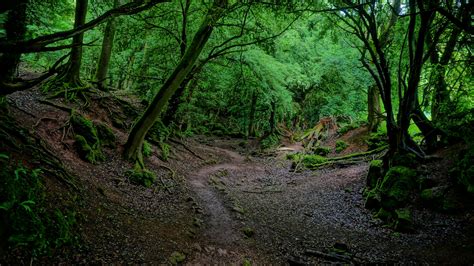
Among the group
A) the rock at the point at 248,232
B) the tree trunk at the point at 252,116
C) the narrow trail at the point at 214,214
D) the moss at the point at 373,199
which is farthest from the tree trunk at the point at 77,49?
the tree trunk at the point at 252,116

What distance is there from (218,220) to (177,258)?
2525 millimetres

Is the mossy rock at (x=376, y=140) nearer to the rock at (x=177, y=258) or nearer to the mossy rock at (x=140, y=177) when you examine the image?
the mossy rock at (x=140, y=177)

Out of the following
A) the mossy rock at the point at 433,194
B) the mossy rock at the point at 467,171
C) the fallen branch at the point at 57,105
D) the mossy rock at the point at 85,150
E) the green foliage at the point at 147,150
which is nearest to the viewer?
the mossy rock at the point at 467,171

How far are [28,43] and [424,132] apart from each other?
11.1 m

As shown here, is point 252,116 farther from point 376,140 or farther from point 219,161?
point 376,140

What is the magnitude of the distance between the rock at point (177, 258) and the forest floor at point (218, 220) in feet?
0.08

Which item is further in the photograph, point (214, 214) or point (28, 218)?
point (214, 214)

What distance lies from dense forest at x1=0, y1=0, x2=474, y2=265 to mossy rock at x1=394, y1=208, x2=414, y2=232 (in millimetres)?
44

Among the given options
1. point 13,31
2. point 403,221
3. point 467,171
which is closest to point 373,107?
point 467,171

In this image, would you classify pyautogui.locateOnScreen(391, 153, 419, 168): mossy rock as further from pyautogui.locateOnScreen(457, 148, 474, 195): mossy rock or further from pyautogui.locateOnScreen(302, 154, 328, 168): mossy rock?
pyautogui.locateOnScreen(302, 154, 328, 168): mossy rock

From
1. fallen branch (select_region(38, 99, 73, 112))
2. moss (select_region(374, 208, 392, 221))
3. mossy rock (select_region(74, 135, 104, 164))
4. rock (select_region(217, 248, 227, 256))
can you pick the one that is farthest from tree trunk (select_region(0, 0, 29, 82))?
moss (select_region(374, 208, 392, 221))

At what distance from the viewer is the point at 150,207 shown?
7.51 metres

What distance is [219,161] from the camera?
16.4 m

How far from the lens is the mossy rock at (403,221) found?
723cm
